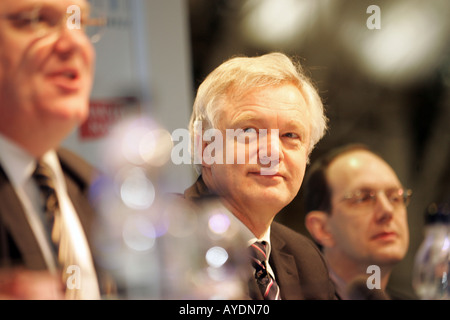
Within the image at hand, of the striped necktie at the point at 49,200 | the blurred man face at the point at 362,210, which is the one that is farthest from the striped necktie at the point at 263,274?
the striped necktie at the point at 49,200

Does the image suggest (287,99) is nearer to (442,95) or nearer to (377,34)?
(377,34)

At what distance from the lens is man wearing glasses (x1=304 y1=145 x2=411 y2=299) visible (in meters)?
1.78

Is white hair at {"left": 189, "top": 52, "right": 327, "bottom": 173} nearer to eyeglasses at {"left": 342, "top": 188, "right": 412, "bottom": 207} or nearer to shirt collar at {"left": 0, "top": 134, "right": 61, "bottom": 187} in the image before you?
eyeglasses at {"left": 342, "top": 188, "right": 412, "bottom": 207}

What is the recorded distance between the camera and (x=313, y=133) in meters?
1.76

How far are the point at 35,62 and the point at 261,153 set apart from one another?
27.4 inches

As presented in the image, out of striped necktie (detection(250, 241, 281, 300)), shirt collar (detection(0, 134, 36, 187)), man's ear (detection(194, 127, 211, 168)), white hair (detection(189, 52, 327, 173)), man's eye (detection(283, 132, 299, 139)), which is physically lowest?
striped necktie (detection(250, 241, 281, 300))

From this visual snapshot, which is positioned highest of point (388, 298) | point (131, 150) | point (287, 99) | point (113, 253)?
point (287, 99)

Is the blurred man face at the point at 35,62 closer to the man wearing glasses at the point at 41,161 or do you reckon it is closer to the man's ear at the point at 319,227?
the man wearing glasses at the point at 41,161

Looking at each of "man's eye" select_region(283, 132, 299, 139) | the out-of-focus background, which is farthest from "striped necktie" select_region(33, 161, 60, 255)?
"man's eye" select_region(283, 132, 299, 139)

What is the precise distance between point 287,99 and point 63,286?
85 centimetres

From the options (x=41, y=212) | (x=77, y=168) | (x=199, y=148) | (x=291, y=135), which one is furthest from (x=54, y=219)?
(x=291, y=135)

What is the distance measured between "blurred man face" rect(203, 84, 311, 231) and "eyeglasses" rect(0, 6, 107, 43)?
449mm

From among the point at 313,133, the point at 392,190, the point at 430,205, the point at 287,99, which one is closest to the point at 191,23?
the point at 287,99

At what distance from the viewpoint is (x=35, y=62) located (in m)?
1.53
